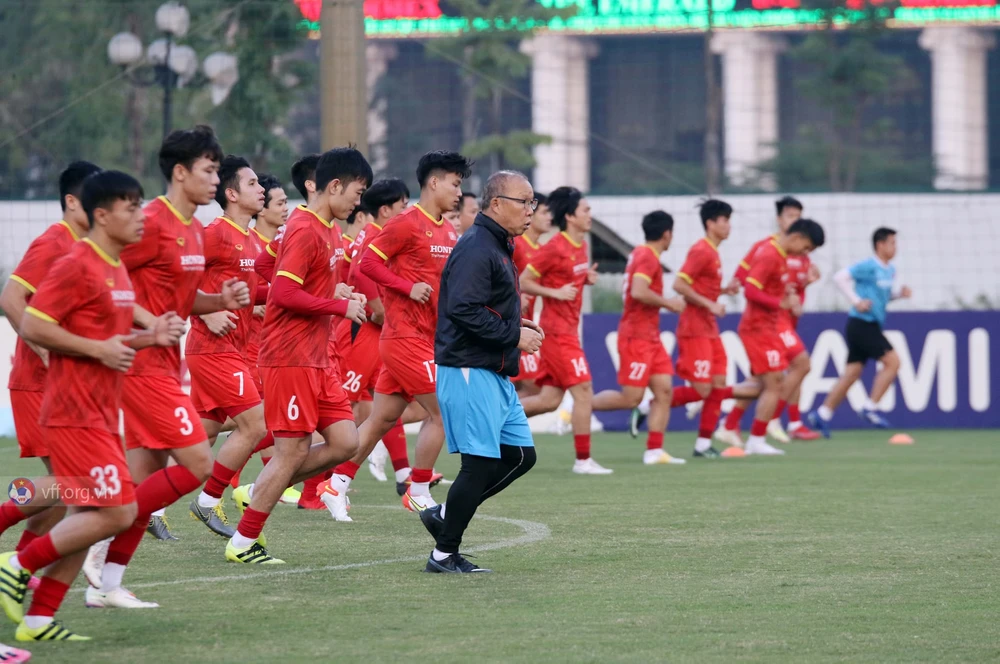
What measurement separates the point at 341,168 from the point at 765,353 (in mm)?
8277

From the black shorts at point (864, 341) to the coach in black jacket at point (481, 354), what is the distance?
1027cm

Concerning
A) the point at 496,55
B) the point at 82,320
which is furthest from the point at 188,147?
the point at 496,55

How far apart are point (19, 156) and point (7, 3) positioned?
3.61 m

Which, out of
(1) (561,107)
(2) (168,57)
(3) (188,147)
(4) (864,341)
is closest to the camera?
(3) (188,147)

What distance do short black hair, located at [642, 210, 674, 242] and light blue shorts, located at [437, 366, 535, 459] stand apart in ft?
21.9

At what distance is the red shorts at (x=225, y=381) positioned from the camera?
29.8 feet

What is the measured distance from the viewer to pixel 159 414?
686 centimetres

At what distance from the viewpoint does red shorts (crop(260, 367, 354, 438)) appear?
8.12 meters

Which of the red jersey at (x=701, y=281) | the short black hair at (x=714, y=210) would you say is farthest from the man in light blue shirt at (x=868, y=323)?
the short black hair at (x=714, y=210)

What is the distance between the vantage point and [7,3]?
25.6 meters

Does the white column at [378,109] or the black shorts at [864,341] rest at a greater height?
the white column at [378,109]

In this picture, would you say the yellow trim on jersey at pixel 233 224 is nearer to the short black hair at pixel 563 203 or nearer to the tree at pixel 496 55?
the short black hair at pixel 563 203

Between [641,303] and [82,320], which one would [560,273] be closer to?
[641,303]

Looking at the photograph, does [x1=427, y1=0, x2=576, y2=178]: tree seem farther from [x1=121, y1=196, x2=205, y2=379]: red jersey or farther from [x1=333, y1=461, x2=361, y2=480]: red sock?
[x1=121, y1=196, x2=205, y2=379]: red jersey
